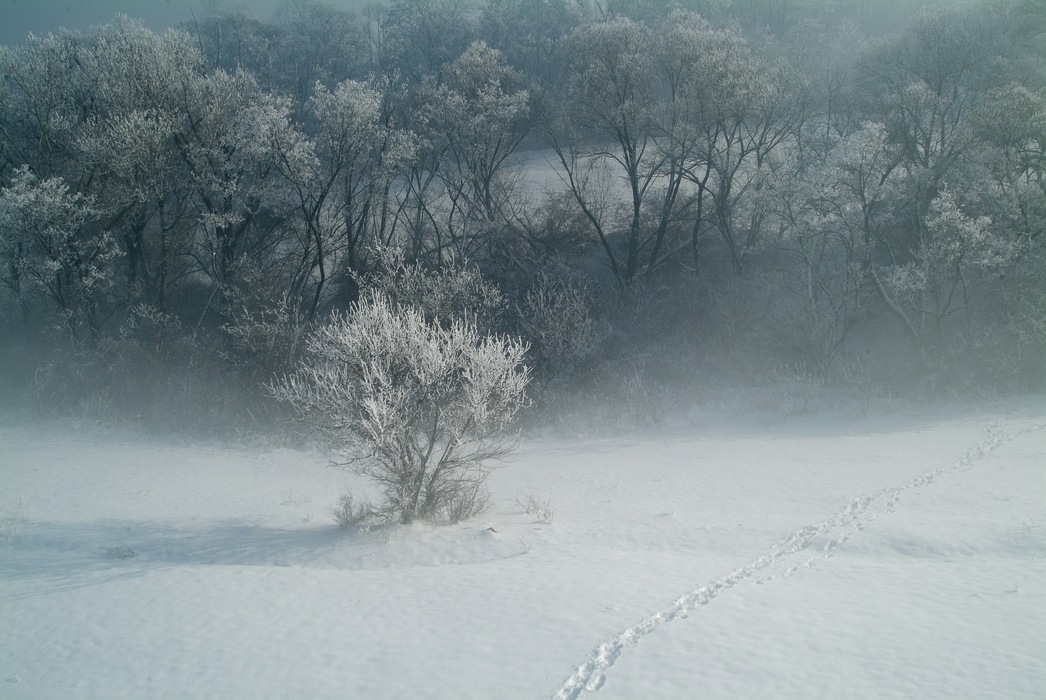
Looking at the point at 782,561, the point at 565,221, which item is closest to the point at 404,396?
the point at 782,561

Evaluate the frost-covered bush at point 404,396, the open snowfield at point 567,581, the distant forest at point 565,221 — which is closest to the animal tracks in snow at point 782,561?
the open snowfield at point 567,581

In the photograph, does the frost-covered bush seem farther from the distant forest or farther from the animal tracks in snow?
the distant forest

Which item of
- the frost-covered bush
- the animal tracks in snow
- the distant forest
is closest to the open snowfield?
the animal tracks in snow

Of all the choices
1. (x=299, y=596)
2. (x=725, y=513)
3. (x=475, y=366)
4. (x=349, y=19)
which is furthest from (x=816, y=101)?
(x=349, y=19)

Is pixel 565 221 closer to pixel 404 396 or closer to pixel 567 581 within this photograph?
pixel 404 396

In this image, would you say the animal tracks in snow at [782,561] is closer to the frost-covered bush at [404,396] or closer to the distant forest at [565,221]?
the frost-covered bush at [404,396]

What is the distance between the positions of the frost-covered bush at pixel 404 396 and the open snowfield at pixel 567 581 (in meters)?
0.93

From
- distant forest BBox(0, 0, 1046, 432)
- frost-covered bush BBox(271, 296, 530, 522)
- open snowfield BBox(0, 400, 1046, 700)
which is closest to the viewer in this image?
open snowfield BBox(0, 400, 1046, 700)

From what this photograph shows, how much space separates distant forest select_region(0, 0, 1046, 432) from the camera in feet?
63.2

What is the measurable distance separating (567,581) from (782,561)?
3.02 metres

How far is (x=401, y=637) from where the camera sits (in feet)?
20.5

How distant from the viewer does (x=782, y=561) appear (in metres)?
8.65

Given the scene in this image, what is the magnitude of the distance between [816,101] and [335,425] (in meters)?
25.4

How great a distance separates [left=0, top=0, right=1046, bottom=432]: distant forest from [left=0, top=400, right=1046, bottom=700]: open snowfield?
543cm
